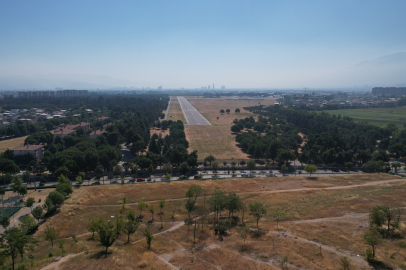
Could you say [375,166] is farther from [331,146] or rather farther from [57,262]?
[57,262]

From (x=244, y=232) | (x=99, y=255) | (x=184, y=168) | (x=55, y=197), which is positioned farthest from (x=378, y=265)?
(x=55, y=197)

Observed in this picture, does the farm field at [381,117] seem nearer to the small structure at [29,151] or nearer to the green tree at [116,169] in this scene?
the green tree at [116,169]

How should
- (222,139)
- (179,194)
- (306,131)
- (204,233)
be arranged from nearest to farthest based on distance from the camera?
(204,233) → (179,194) → (222,139) → (306,131)

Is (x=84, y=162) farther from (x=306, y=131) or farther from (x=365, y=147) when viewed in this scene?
(x=306, y=131)

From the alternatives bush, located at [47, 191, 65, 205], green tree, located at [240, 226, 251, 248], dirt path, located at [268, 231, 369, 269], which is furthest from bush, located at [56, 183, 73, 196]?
dirt path, located at [268, 231, 369, 269]

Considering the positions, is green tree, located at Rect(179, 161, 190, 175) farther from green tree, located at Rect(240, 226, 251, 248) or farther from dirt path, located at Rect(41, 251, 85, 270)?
dirt path, located at Rect(41, 251, 85, 270)

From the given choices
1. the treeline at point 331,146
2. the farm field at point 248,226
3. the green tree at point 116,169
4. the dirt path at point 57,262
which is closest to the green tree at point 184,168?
the farm field at point 248,226

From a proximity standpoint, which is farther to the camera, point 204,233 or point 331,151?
point 331,151

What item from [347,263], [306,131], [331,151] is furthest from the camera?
[306,131]

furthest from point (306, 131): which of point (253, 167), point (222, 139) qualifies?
point (253, 167)
